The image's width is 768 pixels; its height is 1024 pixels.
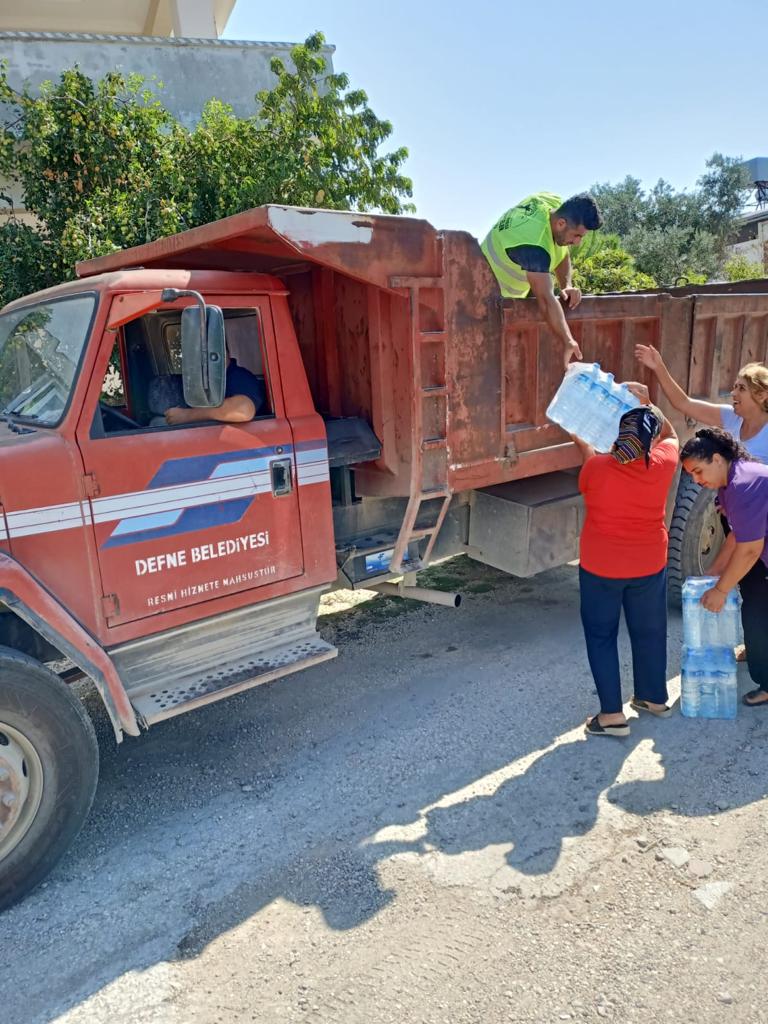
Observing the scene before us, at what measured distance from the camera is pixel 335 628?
5434mm

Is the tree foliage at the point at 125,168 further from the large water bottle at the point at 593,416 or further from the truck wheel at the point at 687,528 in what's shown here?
the truck wheel at the point at 687,528

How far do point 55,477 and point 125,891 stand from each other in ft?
5.24

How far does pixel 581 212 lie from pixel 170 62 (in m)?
7.31

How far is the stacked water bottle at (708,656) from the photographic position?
12.9 feet

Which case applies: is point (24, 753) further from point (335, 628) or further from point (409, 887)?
point (335, 628)

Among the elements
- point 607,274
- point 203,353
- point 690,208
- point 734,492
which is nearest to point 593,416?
point 734,492

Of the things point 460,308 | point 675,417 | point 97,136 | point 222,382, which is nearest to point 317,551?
point 222,382

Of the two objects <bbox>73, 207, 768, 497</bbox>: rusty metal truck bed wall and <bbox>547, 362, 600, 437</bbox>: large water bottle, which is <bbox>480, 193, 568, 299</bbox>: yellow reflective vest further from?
<bbox>547, 362, 600, 437</bbox>: large water bottle

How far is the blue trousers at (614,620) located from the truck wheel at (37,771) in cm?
236

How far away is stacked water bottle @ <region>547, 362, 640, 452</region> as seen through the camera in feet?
12.9

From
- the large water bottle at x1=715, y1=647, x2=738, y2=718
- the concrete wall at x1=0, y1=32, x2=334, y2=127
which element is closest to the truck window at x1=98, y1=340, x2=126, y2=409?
the large water bottle at x1=715, y1=647, x2=738, y2=718

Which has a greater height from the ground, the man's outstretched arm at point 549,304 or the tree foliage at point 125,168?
the tree foliage at point 125,168

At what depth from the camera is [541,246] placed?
14.0 ft

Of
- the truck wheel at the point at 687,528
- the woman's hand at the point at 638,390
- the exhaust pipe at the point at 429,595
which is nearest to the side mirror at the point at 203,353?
the exhaust pipe at the point at 429,595
